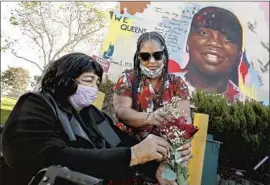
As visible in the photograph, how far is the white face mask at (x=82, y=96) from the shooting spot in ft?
2.41

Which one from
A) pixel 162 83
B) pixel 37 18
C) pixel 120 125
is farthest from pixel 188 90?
pixel 37 18

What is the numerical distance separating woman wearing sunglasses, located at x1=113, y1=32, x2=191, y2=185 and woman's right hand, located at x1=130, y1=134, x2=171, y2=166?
0.09m

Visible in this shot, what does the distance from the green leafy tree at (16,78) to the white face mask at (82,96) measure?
0.19 meters

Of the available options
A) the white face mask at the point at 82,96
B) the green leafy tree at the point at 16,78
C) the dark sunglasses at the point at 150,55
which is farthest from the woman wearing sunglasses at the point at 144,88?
the green leafy tree at the point at 16,78

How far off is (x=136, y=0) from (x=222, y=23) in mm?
233

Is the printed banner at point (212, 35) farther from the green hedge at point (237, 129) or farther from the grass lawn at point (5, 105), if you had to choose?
the grass lawn at point (5, 105)

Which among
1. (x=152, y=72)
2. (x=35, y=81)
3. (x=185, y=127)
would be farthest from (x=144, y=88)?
(x=35, y=81)

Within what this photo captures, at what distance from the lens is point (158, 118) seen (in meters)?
0.76

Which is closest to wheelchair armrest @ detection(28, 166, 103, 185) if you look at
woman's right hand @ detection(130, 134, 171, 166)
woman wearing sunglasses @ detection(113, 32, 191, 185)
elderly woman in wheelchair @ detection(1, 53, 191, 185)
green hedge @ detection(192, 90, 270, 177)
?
elderly woman in wheelchair @ detection(1, 53, 191, 185)

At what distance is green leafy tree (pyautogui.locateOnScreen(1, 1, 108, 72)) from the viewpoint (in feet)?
2.88

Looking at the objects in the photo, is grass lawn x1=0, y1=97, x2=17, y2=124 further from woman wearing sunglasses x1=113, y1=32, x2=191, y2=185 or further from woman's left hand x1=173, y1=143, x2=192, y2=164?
A: woman's left hand x1=173, y1=143, x2=192, y2=164

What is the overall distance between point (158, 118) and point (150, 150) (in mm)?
80

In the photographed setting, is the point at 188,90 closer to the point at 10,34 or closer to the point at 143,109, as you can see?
the point at 143,109

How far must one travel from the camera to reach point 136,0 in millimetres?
920
